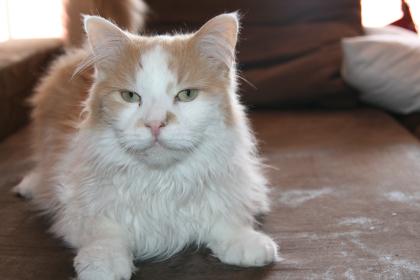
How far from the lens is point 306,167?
174cm

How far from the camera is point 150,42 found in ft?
3.99

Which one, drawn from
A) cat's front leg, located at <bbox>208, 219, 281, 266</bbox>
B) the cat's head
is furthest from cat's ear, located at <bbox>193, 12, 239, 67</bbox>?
cat's front leg, located at <bbox>208, 219, 281, 266</bbox>

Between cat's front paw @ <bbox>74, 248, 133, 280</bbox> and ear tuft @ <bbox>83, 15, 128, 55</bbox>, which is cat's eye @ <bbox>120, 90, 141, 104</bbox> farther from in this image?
cat's front paw @ <bbox>74, 248, 133, 280</bbox>

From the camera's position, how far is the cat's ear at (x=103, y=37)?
120 centimetres

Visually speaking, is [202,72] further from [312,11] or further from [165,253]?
[312,11]

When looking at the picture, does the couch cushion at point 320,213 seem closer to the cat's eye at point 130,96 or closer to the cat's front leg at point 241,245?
the cat's front leg at point 241,245

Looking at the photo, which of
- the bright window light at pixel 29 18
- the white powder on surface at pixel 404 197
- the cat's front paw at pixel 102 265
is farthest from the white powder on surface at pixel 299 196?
the bright window light at pixel 29 18

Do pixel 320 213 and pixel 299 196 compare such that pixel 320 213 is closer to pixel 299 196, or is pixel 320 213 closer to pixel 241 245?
pixel 299 196

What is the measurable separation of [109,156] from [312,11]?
150 cm

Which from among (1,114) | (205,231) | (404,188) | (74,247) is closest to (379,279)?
(205,231)

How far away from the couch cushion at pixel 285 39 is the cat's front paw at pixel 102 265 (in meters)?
1.38

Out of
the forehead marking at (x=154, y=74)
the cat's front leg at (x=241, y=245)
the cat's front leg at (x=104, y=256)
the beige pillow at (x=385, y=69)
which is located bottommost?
the cat's front leg at (x=241, y=245)

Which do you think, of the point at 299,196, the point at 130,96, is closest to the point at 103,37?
the point at 130,96

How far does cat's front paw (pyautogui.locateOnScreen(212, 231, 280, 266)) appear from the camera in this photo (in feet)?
3.74
